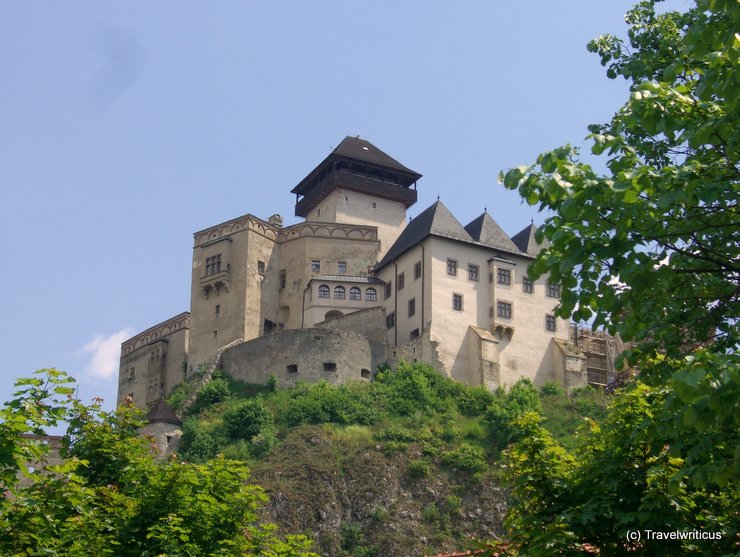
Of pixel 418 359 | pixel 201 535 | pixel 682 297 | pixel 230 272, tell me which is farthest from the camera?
pixel 230 272

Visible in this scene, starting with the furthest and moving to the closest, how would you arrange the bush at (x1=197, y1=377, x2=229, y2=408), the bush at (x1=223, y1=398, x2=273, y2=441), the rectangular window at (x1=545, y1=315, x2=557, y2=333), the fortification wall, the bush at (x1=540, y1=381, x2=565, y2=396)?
the rectangular window at (x1=545, y1=315, x2=557, y2=333), the bush at (x1=540, y1=381, x2=565, y2=396), the fortification wall, the bush at (x1=197, y1=377, x2=229, y2=408), the bush at (x1=223, y1=398, x2=273, y2=441)

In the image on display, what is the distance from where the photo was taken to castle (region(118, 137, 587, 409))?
225ft

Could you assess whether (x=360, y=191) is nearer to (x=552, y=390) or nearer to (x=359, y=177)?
(x=359, y=177)

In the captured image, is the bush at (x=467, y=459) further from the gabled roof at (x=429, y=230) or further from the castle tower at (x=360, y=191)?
the castle tower at (x=360, y=191)

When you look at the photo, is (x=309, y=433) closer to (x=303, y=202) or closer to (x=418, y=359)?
(x=418, y=359)

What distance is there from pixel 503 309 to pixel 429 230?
22.6 ft

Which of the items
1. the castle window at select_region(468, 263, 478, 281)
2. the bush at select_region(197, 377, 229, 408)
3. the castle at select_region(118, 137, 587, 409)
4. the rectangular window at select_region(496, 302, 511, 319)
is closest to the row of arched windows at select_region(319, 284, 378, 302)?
the castle at select_region(118, 137, 587, 409)

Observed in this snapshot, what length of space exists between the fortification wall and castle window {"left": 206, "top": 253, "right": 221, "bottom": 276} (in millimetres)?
8511

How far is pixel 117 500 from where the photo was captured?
2097cm

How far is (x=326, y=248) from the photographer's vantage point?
251 ft

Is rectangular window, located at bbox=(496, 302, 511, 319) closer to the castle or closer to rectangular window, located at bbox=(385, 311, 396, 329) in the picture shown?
the castle

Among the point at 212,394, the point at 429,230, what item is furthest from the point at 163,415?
the point at 429,230

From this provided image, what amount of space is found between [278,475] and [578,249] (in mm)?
45072

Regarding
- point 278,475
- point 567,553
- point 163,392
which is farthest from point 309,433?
point 567,553
